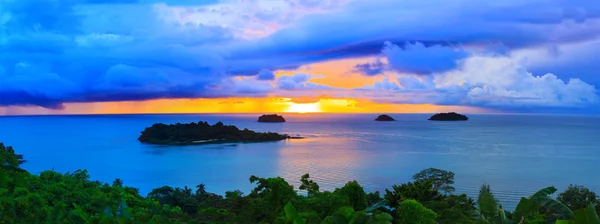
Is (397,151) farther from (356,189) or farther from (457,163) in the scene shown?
(356,189)

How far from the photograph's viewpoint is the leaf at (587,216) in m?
2.73

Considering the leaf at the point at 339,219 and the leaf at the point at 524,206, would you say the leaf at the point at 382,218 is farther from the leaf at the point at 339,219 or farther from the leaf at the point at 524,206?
the leaf at the point at 524,206

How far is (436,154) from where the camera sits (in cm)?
5638

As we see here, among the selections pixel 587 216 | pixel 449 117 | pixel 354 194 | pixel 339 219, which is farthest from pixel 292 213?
pixel 449 117

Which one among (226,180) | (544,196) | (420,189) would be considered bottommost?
(226,180)

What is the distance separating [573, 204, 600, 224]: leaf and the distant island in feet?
218

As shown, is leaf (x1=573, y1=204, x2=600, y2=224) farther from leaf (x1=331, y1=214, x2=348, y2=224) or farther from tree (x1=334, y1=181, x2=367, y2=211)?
tree (x1=334, y1=181, x2=367, y2=211)

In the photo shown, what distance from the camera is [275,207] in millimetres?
7199

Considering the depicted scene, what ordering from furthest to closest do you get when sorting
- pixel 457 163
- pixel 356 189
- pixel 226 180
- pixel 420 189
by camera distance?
pixel 457 163 → pixel 226 180 → pixel 420 189 → pixel 356 189

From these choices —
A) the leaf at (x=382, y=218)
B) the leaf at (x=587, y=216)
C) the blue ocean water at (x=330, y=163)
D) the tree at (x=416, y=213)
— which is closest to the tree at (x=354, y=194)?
the tree at (x=416, y=213)

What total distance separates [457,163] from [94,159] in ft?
137

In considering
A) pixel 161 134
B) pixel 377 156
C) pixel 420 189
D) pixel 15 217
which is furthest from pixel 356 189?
pixel 161 134

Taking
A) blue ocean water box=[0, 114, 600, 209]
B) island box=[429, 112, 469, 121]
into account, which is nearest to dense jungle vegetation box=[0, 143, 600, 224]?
blue ocean water box=[0, 114, 600, 209]

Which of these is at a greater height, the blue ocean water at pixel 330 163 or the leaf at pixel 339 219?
the leaf at pixel 339 219
